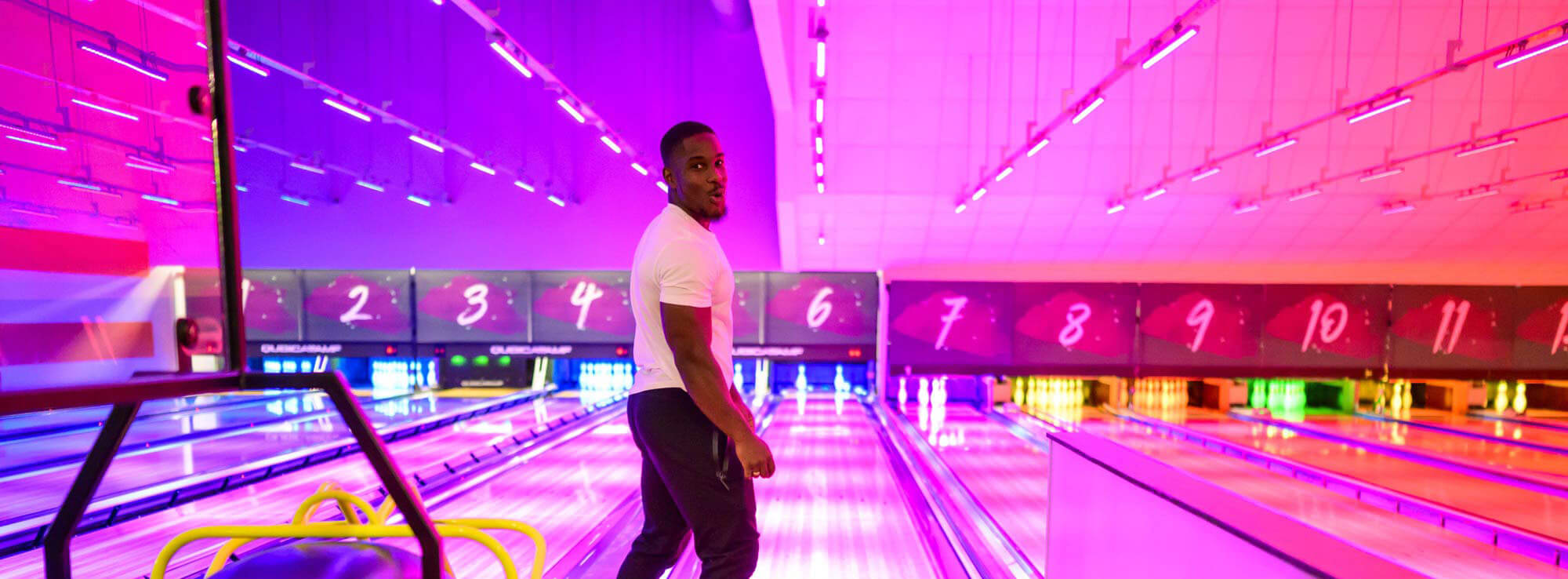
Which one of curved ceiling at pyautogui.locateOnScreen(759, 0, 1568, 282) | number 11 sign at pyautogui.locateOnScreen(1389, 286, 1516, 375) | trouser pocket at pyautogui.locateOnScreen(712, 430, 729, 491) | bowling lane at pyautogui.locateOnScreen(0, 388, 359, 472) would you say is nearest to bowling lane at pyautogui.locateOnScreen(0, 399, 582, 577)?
bowling lane at pyautogui.locateOnScreen(0, 388, 359, 472)

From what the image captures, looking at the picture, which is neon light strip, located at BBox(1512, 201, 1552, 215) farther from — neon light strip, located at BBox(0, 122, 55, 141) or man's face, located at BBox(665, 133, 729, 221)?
neon light strip, located at BBox(0, 122, 55, 141)

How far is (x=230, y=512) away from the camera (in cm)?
398

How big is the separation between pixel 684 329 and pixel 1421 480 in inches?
243

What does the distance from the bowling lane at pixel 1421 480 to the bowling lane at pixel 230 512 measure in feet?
19.5

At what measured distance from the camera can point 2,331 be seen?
2.56 ft

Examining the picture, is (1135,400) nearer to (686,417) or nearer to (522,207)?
(522,207)

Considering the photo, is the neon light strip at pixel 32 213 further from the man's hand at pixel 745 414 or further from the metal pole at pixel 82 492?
the man's hand at pixel 745 414

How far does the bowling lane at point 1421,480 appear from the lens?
4.33 metres

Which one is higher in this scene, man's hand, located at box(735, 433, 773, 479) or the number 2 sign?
man's hand, located at box(735, 433, 773, 479)

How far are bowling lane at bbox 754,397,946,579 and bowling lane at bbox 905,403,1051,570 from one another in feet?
1.61

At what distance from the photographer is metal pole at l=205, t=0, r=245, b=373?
951 mm

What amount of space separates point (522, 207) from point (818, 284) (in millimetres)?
3539

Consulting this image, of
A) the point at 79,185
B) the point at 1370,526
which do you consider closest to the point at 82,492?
the point at 79,185

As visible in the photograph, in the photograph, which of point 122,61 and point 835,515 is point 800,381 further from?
point 122,61
